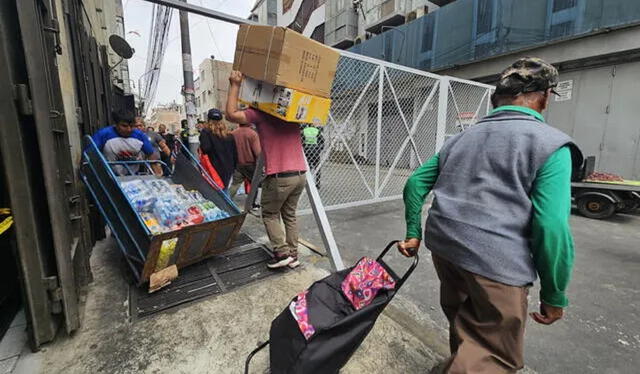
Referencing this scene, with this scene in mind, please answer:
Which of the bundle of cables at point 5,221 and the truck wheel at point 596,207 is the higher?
the bundle of cables at point 5,221

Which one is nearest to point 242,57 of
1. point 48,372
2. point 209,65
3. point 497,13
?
point 48,372

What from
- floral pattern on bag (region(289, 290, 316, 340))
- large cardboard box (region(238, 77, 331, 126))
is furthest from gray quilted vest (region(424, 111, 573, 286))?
large cardboard box (region(238, 77, 331, 126))

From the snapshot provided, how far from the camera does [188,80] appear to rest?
18.8 feet

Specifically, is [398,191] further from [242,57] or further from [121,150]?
[121,150]

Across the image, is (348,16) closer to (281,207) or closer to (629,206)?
(629,206)

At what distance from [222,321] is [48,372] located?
934 mm

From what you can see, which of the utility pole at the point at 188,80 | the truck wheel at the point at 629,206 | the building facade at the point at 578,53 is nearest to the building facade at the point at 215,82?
the utility pole at the point at 188,80

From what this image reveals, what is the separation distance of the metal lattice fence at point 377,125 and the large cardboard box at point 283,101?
1.31m

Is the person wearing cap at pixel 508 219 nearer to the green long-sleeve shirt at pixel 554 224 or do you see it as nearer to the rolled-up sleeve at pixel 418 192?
the green long-sleeve shirt at pixel 554 224

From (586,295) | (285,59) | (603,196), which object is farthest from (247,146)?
(603,196)

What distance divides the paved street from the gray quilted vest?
48.8 inches

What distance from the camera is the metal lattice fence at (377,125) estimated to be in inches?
161

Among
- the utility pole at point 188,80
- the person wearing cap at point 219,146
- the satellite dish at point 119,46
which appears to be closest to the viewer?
the person wearing cap at point 219,146

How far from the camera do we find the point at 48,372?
5.32 feet
